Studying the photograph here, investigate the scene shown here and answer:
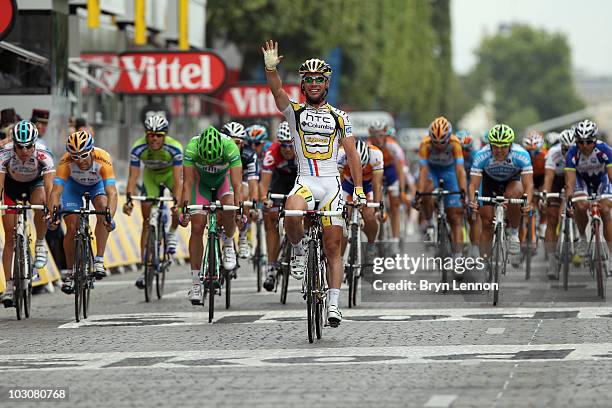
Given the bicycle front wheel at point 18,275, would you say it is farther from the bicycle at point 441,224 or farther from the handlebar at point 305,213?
the bicycle at point 441,224

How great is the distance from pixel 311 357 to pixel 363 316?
3622 millimetres

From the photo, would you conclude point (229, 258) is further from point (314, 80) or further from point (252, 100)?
point (252, 100)

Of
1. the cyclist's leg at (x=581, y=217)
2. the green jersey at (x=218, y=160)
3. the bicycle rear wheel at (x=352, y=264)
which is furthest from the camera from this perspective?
the cyclist's leg at (x=581, y=217)

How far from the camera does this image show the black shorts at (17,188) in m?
16.8

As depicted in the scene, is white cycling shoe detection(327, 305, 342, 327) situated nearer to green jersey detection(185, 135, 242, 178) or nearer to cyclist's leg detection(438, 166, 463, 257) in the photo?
green jersey detection(185, 135, 242, 178)

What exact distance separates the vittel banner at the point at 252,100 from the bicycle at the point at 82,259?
3164cm

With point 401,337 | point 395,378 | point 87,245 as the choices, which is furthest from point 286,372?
point 87,245

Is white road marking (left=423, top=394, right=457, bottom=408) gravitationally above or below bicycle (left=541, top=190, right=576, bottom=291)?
below

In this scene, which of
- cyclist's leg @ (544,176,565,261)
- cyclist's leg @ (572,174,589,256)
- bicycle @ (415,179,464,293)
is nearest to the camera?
cyclist's leg @ (572,174,589,256)

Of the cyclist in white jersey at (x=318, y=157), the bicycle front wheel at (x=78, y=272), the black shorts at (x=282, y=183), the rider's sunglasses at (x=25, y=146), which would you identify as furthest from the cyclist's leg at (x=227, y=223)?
the cyclist in white jersey at (x=318, y=157)

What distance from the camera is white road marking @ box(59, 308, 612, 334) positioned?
15773 millimetres

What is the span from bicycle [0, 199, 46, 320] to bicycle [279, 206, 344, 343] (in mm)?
3603

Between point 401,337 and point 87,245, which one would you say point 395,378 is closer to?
point 401,337

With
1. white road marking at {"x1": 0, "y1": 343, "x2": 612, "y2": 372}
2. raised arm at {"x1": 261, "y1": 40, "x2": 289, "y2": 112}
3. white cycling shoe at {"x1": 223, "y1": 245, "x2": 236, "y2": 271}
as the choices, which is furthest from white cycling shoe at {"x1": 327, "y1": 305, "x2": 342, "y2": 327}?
white cycling shoe at {"x1": 223, "y1": 245, "x2": 236, "y2": 271}
